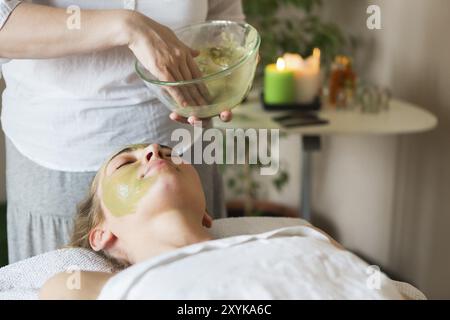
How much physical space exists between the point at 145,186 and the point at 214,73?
204 mm

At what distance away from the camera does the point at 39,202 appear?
126 centimetres

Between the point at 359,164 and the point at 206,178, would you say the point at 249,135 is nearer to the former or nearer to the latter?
the point at 359,164

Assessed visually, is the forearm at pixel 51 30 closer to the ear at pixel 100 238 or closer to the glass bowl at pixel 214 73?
the glass bowl at pixel 214 73

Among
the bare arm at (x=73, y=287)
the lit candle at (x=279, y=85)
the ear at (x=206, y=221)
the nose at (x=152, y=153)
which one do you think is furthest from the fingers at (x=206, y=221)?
the lit candle at (x=279, y=85)

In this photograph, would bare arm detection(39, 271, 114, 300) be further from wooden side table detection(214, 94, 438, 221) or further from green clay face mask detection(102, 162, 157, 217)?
wooden side table detection(214, 94, 438, 221)

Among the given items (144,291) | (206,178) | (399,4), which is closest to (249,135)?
(399,4)

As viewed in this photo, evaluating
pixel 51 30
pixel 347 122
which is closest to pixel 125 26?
pixel 51 30

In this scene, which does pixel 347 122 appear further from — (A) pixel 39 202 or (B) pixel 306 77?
(A) pixel 39 202

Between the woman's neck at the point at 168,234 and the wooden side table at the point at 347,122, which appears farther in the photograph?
the wooden side table at the point at 347,122

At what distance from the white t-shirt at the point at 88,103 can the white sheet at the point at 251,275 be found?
35 cm

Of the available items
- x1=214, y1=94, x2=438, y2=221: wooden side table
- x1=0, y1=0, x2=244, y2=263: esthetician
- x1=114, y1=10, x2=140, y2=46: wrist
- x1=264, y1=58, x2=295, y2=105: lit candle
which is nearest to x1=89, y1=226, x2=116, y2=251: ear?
x1=0, y1=0, x2=244, y2=263: esthetician

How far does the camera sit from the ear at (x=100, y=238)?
3.75 feet

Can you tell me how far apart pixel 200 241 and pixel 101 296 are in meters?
0.20

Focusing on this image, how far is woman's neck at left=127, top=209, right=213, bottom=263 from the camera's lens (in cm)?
107
